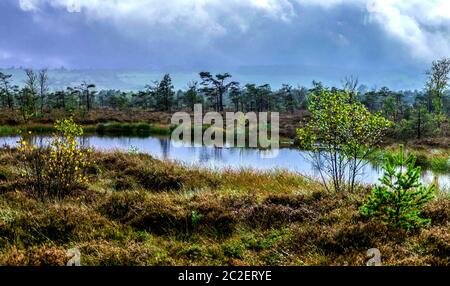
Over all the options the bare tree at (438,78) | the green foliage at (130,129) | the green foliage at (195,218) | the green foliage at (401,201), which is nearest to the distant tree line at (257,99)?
the bare tree at (438,78)

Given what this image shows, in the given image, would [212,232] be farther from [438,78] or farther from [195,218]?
[438,78]

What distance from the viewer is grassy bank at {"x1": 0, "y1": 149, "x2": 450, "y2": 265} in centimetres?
621

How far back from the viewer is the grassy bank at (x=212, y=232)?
621cm

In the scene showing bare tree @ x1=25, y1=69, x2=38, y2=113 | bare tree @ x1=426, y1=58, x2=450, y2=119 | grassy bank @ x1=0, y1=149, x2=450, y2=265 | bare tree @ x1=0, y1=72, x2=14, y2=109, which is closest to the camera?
grassy bank @ x1=0, y1=149, x2=450, y2=265

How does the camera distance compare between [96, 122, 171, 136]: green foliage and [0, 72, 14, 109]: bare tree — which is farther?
[0, 72, 14, 109]: bare tree

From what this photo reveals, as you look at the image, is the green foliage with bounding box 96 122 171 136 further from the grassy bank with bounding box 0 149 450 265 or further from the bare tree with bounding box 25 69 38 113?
the grassy bank with bounding box 0 149 450 265

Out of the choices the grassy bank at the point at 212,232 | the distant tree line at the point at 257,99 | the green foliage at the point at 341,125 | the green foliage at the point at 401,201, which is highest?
the distant tree line at the point at 257,99

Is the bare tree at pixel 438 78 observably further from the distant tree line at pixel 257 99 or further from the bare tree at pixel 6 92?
the bare tree at pixel 6 92

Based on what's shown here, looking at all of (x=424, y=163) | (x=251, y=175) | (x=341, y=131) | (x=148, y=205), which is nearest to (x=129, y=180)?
(x=251, y=175)

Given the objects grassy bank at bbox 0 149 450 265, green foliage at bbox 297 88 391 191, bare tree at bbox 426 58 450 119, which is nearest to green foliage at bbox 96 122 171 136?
bare tree at bbox 426 58 450 119

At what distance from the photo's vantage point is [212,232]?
774cm
